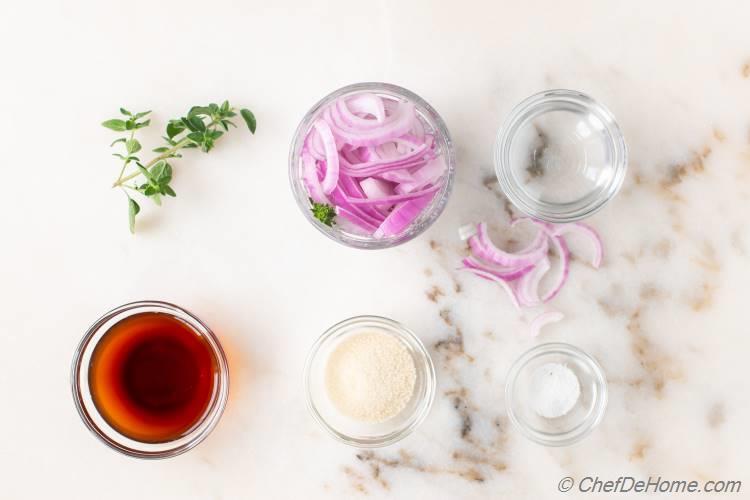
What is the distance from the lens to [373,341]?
1626mm

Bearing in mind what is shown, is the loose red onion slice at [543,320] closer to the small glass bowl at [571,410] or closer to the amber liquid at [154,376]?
the small glass bowl at [571,410]

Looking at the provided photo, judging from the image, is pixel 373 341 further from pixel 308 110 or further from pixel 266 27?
pixel 266 27

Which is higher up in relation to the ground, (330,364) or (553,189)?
(553,189)

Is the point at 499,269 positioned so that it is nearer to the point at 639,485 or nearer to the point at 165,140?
the point at 639,485

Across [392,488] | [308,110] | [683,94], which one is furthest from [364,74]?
[392,488]

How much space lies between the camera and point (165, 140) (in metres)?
1.65

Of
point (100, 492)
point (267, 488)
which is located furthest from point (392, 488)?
point (100, 492)

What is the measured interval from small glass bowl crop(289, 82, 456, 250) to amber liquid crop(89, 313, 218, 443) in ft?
1.28

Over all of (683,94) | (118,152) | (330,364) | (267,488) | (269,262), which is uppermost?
(683,94)

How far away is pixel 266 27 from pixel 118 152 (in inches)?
17.5

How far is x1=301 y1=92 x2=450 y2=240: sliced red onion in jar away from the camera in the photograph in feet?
4.95

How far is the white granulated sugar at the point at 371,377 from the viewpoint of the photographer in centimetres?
160

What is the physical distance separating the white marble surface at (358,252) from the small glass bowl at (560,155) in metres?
0.06

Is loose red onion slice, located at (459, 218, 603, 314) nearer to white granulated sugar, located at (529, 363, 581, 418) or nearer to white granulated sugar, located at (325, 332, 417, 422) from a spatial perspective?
white granulated sugar, located at (529, 363, 581, 418)
